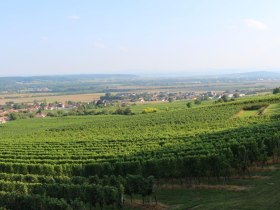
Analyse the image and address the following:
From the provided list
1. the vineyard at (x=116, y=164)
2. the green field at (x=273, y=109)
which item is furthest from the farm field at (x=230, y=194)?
the green field at (x=273, y=109)

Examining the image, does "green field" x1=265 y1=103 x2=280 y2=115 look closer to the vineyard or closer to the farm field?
the vineyard

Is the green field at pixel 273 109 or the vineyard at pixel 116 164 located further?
the green field at pixel 273 109

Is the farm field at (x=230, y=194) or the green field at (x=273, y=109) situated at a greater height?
the green field at (x=273, y=109)

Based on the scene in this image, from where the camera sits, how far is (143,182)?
29.8 metres

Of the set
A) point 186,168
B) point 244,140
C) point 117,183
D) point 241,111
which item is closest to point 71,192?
point 117,183

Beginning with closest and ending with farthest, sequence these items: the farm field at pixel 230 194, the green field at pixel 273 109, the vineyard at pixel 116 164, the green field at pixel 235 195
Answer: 1. the green field at pixel 235 195
2. the farm field at pixel 230 194
3. the vineyard at pixel 116 164
4. the green field at pixel 273 109

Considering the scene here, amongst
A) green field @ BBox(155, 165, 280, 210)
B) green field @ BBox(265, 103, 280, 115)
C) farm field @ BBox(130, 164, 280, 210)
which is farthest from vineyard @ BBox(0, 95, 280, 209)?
green field @ BBox(265, 103, 280, 115)

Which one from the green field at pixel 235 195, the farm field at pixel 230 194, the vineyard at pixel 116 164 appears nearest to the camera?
the green field at pixel 235 195

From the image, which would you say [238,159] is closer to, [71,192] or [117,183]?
[117,183]

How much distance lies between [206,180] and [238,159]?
3.33 metres

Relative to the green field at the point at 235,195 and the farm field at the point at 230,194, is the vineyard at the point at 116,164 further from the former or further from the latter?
the green field at the point at 235,195

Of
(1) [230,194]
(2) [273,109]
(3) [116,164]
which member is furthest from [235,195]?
(2) [273,109]

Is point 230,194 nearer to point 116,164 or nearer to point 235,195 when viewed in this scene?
point 235,195

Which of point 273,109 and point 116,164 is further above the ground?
point 273,109
